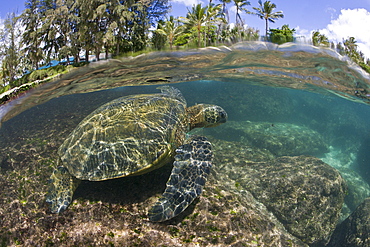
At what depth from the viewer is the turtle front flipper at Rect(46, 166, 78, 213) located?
405 centimetres

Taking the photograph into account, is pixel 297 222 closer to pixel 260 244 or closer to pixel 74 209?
pixel 260 244

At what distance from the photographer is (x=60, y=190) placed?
4.20 m

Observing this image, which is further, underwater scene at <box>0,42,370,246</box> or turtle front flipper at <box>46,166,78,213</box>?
turtle front flipper at <box>46,166,78,213</box>

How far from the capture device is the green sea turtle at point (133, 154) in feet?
12.4

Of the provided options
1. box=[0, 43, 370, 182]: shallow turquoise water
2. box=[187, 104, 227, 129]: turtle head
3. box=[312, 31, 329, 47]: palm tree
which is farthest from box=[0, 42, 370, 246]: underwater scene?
box=[187, 104, 227, 129]: turtle head

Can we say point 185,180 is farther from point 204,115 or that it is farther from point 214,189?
point 204,115

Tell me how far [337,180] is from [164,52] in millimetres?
8488

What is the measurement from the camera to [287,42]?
8.10 metres

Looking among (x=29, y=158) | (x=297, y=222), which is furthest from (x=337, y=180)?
(x=29, y=158)

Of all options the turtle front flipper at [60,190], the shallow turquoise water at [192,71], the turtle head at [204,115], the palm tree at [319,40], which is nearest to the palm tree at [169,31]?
the shallow turquoise water at [192,71]

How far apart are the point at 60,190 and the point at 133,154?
1.81 metres

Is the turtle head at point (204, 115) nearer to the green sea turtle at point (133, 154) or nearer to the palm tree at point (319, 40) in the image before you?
the green sea turtle at point (133, 154)

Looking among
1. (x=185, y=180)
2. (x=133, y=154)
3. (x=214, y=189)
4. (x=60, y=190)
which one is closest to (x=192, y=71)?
(x=214, y=189)

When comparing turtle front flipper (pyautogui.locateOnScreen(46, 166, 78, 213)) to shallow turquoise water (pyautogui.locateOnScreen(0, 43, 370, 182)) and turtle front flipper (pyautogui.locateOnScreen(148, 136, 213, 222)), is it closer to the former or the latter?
turtle front flipper (pyautogui.locateOnScreen(148, 136, 213, 222))
